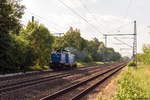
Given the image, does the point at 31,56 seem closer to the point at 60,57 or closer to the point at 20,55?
the point at 20,55

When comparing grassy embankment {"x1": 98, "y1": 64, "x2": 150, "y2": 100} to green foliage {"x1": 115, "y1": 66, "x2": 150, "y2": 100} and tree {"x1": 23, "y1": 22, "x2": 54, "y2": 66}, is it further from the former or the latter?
tree {"x1": 23, "y1": 22, "x2": 54, "y2": 66}

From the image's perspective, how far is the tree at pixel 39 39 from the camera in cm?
3891

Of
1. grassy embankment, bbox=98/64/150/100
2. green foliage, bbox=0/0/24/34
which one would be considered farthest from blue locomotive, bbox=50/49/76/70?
grassy embankment, bbox=98/64/150/100

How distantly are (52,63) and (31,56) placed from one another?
6175mm

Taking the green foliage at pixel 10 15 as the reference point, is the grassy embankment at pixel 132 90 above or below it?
below

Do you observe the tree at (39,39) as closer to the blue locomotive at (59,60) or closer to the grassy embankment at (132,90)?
the blue locomotive at (59,60)

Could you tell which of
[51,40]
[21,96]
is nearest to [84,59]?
[51,40]

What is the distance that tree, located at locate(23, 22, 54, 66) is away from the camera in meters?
38.9

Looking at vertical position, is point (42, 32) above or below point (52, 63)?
above

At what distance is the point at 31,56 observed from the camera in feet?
111

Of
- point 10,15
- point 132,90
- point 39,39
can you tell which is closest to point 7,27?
point 10,15

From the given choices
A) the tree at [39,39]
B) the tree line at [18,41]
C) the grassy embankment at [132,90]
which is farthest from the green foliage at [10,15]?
the grassy embankment at [132,90]

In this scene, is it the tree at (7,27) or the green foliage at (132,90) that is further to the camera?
the tree at (7,27)

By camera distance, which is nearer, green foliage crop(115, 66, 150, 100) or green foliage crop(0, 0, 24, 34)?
green foliage crop(115, 66, 150, 100)
